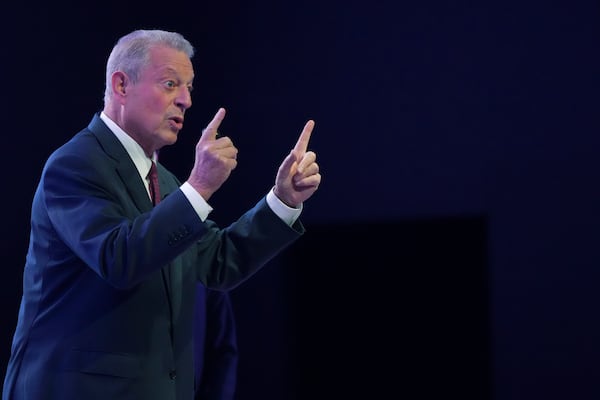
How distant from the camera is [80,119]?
2893 millimetres

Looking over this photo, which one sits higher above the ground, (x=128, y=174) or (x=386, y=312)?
(x=128, y=174)

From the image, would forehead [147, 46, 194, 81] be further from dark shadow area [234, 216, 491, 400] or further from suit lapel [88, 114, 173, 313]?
dark shadow area [234, 216, 491, 400]

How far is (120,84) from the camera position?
1601mm

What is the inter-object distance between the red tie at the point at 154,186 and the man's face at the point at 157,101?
0.04 metres

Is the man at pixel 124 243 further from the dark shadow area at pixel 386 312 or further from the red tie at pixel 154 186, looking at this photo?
the dark shadow area at pixel 386 312

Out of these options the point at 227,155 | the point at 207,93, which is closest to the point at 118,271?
the point at 227,155

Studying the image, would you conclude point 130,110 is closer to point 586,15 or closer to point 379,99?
point 379,99

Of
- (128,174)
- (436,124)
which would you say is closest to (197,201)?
(128,174)

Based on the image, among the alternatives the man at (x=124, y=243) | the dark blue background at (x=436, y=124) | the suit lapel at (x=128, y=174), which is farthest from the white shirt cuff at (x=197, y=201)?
the dark blue background at (x=436, y=124)

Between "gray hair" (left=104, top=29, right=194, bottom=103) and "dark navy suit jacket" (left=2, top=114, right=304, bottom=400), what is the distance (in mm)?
163

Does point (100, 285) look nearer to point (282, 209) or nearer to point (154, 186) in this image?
point (154, 186)

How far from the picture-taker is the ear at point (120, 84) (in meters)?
1.60

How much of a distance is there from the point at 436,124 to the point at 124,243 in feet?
5.72

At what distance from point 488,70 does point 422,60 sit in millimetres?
254
